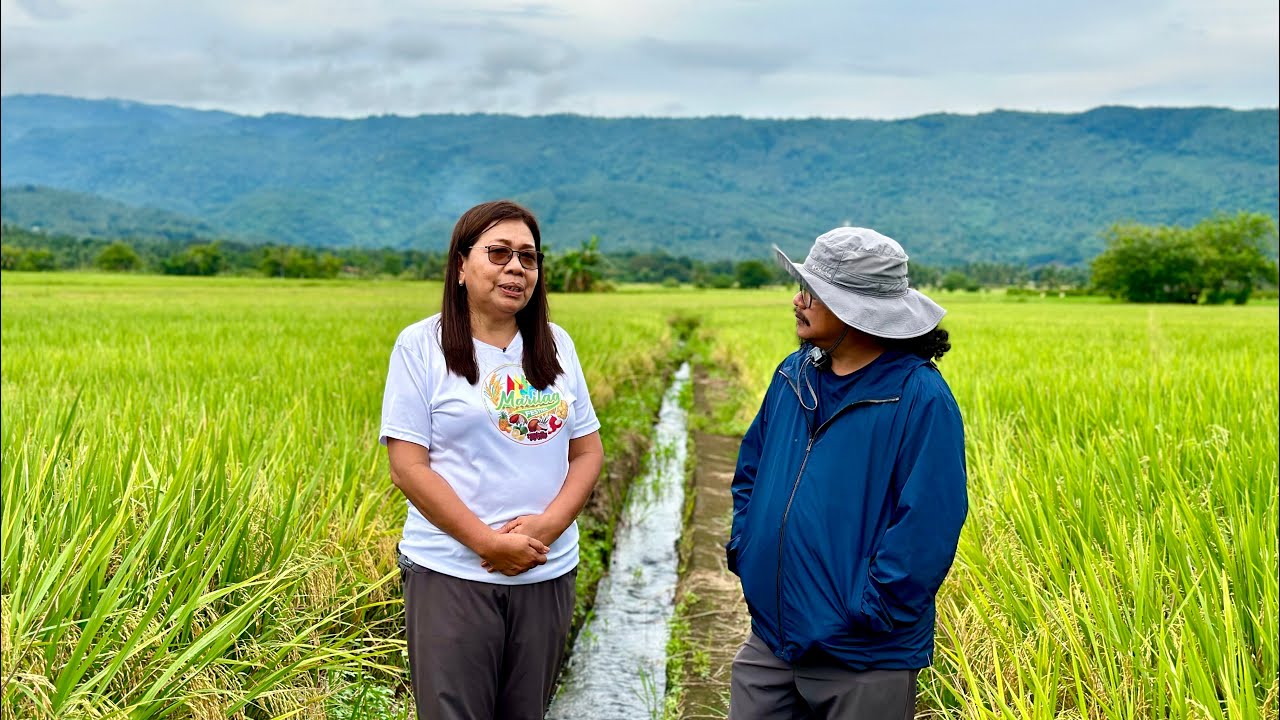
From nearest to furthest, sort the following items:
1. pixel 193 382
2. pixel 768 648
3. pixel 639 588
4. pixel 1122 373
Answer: pixel 768 648
pixel 639 588
pixel 193 382
pixel 1122 373

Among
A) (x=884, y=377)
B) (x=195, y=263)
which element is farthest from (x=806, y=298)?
(x=195, y=263)

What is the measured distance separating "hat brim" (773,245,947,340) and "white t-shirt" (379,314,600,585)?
68 centimetres

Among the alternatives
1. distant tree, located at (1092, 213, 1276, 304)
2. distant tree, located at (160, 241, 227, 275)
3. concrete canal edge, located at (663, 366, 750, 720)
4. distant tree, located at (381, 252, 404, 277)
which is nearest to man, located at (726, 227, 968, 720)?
concrete canal edge, located at (663, 366, 750, 720)

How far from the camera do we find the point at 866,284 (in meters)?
1.92

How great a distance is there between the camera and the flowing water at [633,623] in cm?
377

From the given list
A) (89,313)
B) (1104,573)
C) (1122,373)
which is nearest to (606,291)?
(89,313)

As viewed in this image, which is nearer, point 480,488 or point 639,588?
point 480,488

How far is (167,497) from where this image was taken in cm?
244

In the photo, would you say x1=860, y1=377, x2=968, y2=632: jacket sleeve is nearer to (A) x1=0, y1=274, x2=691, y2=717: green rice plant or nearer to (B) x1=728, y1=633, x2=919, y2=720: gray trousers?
(B) x1=728, y1=633, x2=919, y2=720: gray trousers

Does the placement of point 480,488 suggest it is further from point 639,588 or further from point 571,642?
point 639,588

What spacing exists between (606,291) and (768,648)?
5995 cm

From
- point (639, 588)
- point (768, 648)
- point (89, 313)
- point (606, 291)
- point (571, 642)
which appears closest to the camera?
point (768, 648)

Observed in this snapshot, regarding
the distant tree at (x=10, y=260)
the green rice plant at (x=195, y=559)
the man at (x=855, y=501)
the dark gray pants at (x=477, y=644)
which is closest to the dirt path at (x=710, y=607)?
the green rice plant at (x=195, y=559)

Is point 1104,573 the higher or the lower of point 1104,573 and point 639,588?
the higher
